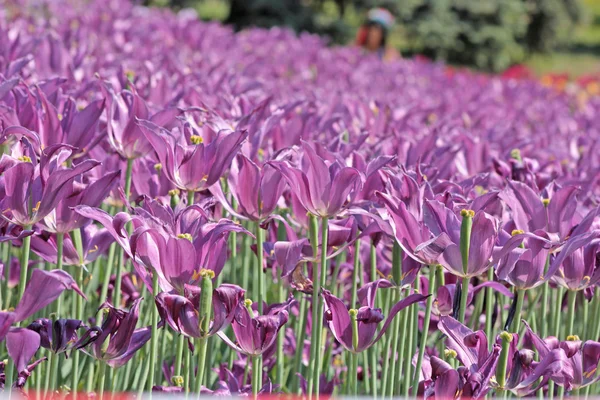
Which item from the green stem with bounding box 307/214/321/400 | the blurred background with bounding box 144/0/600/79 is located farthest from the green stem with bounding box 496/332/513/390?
the blurred background with bounding box 144/0/600/79

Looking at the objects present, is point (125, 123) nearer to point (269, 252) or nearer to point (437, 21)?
point (269, 252)

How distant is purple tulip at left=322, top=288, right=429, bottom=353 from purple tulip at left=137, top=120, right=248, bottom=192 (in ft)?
1.31

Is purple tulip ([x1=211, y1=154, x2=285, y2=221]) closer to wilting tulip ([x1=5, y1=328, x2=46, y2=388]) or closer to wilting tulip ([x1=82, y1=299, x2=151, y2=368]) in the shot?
wilting tulip ([x1=82, y1=299, x2=151, y2=368])

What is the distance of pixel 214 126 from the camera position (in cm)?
234

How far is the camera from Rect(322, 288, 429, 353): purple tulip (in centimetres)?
Result: 174

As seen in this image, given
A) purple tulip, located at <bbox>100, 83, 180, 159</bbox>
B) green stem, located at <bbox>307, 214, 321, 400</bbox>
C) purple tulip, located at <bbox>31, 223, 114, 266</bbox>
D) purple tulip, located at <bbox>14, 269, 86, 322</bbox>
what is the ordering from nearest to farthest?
purple tulip, located at <bbox>14, 269, 86, 322</bbox> < green stem, located at <bbox>307, 214, 321, 400</bbox> < purple tulip, located at <bbox>31, 223, 114, 266</bbox> < purple tulip, located at <bbox>100, 83, 180, 159</bbox>

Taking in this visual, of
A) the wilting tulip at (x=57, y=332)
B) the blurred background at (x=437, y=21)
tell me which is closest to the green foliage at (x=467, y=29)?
the blurred background at (x=437, y=21)

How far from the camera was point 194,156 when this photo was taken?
1.97 meters

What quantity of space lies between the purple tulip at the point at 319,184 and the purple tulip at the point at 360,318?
0.19 m

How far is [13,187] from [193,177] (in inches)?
16.3

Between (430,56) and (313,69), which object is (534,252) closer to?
(313,69)

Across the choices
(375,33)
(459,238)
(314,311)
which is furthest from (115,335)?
(375,33)

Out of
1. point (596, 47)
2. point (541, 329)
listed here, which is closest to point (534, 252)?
point (541, 329)

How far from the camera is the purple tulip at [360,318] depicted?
174 centimetres
